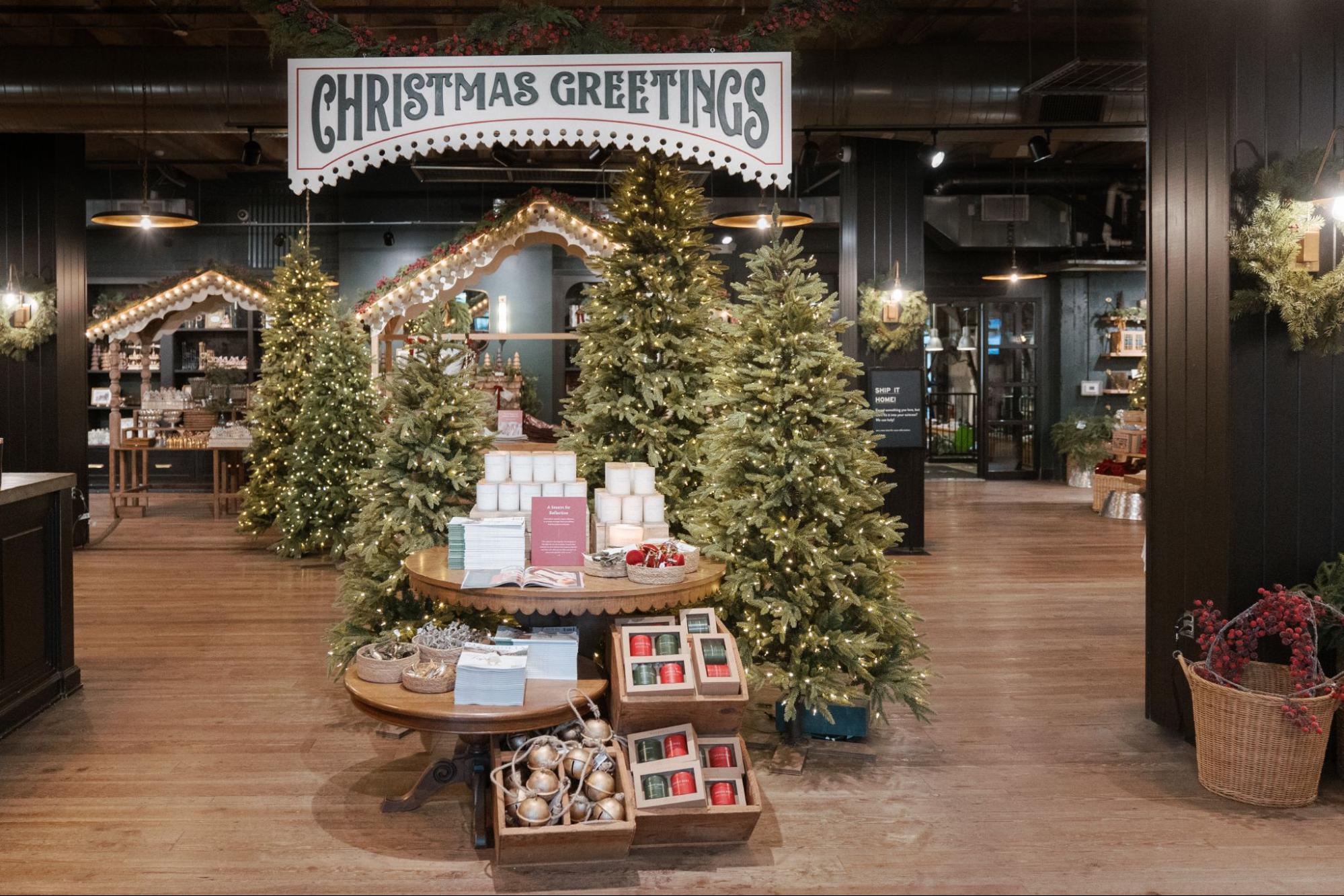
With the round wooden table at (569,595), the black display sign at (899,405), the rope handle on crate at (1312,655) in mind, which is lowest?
the rope handle on crate at (1312,655)

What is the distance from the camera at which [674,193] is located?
5336 millimetres

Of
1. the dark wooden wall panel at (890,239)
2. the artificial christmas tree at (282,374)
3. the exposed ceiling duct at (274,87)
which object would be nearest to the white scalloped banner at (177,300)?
the artificial christmas tree at (282,374)

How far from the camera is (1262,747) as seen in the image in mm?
3732

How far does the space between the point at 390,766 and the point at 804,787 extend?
62.2 inches

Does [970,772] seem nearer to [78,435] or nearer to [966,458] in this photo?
→ [78,435]

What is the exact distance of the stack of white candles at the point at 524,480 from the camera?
13.5ft

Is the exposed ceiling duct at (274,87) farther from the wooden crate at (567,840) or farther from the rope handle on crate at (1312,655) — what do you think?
the wooden crate at (567,840)

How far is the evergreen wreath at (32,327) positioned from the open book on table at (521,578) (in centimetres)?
694

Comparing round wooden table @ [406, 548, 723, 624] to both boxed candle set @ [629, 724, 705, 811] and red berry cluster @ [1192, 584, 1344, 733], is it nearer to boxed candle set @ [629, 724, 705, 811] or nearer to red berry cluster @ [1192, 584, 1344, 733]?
boxed candle set @ [629, 724, 705, 811]

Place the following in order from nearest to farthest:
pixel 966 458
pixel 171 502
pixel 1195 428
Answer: pixel 1195 428
pixel 171 502
pixel 966 458

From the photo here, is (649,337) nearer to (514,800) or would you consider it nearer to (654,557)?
(654,557)

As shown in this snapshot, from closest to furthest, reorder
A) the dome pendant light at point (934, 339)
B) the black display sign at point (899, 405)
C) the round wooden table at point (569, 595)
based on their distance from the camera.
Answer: the round wooden table at point (569, 595) < the black display sign at point (899, 405) < the dome pendant light at point (934, 339)

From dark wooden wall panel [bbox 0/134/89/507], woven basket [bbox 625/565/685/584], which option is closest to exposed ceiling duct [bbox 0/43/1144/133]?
dark wooden wall panel [bbox 0/134/89/507]

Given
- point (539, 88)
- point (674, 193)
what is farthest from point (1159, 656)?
point (539, 88)
